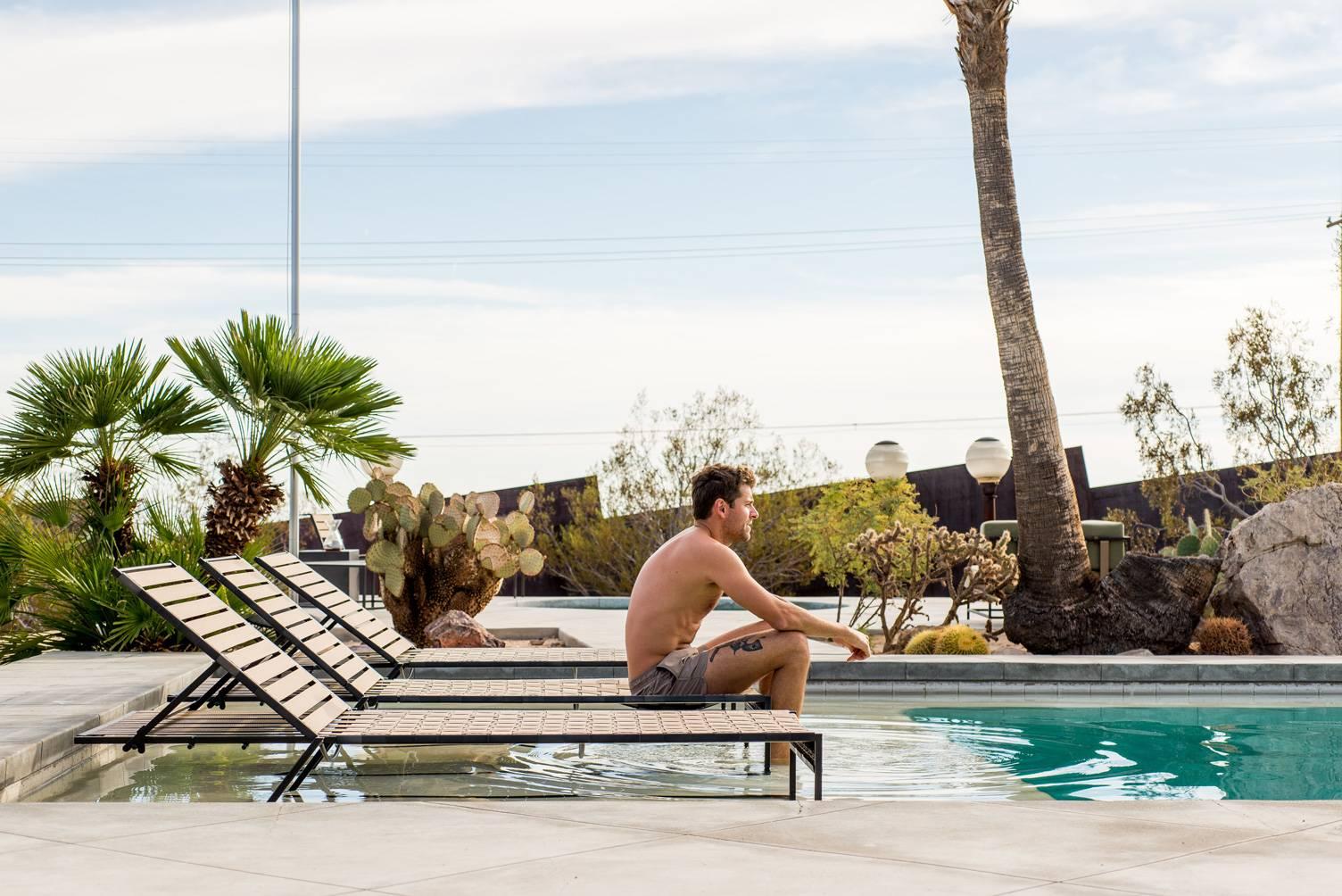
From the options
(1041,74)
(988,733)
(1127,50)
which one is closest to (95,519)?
(988,733)

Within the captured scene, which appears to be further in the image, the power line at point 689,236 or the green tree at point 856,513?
the power line at point 689,236

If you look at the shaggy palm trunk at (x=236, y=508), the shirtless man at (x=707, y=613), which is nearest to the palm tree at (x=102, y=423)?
the shaggy palm trunk at (x=236, y=508)

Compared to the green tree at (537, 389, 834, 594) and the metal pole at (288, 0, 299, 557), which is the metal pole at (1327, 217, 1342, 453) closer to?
the green tree at (537, 389, 834, 594)

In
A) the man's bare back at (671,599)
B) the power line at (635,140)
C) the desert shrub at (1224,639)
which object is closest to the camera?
the man's bare back at (671,599)

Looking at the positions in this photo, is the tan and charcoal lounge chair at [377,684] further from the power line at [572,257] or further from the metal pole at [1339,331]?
the power line at [572,257]

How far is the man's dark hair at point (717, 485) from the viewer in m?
6.10

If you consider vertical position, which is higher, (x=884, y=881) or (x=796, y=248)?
(x=796, y=248)

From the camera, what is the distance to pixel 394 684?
22.0ft

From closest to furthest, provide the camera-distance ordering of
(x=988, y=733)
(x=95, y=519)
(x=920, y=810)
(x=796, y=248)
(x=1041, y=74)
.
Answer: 1. (x=920, y=810)
2. (x=988, y=733)
3. (x=95, y=519)
4. (x=1041, y=74)
5. (x=796, y=248)

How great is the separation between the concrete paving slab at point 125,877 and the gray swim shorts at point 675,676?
284 centimetres

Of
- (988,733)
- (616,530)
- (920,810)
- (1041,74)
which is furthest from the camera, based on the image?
(616,530)

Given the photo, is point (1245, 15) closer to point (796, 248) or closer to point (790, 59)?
point (790, 59)

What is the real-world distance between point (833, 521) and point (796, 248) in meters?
15.1

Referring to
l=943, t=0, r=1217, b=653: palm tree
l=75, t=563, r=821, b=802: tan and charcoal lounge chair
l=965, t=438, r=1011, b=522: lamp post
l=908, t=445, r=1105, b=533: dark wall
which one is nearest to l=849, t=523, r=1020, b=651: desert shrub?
l=943, t=0, r=1217, b=653: palm tree
